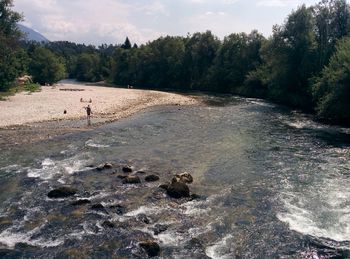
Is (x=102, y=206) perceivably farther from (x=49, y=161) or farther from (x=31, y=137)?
(x=31, y=137)

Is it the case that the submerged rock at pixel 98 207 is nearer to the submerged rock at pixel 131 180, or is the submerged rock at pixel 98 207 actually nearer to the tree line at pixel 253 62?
the submerged rock at pixel 131 180

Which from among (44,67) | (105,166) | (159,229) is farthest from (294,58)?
(44,67)

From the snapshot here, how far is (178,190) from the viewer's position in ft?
87.1

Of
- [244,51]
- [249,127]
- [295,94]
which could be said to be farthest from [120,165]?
[244,51]

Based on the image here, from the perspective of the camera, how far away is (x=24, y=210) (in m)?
24.0

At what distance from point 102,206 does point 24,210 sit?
15.5ft

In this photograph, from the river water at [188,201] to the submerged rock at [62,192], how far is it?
1.91 feet

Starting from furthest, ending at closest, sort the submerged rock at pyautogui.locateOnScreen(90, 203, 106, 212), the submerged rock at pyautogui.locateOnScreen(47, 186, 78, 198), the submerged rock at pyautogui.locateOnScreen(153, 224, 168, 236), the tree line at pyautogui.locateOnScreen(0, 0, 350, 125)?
the tree line at pyautogui.locateOnScreen(0, 0, 350, 125) < the submerged rock at pyautogui.locateOnScreen(47, 186, 78, 198) < the submerged rock at pyautogui.locateOnScreen(90, 203, 106, 212) < the submerged rock at pyautogui.locateOnScreen(153, 224, 168, 236)

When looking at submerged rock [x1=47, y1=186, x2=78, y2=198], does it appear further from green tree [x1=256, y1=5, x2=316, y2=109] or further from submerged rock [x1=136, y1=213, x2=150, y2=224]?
green tree [x1=256, y1=5, x2=316, y2=109]

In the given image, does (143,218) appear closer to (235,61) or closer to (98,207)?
(98,207)

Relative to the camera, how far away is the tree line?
58.8 metres

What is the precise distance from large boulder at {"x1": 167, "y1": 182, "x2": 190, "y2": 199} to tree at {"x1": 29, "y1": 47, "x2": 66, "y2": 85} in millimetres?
111554

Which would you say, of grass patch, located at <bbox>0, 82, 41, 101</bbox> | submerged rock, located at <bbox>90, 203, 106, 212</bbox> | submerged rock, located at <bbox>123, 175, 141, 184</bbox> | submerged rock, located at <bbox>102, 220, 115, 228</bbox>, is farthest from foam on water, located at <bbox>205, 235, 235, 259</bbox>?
grass patch, located at <bbox>0, 82, 41, 101</bbox>

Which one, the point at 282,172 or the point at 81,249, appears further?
the point at 282,172
